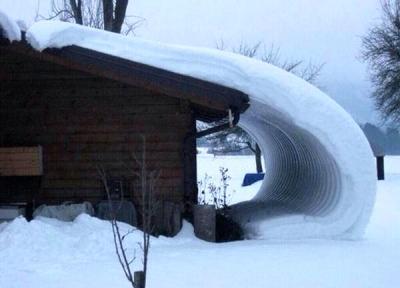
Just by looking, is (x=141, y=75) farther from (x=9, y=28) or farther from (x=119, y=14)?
(x=119, y=14)

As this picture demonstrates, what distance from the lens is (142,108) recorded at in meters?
11.7

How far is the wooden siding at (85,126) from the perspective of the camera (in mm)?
11641

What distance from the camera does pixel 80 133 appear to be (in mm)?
11789

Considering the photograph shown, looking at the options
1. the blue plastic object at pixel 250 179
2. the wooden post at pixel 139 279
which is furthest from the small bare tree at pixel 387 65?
the wooden post at pixel 139 279

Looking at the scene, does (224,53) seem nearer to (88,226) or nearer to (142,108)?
(142,108)

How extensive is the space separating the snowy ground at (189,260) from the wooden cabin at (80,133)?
1.16 meters

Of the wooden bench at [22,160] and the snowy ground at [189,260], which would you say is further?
the wooden bench at [22,160]

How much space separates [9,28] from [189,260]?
4.56m

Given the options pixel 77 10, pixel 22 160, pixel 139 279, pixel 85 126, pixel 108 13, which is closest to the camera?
pixel 139 279

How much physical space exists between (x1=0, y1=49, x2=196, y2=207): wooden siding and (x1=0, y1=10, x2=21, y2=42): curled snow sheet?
1421mm

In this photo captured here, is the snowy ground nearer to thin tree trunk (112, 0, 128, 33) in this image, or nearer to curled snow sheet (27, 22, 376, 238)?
curled snow sheet (27, 22, 376, 238)

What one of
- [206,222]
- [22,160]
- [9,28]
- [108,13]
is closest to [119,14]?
[108,13]

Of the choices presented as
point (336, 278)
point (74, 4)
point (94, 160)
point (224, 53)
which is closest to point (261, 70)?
point (224, 53)

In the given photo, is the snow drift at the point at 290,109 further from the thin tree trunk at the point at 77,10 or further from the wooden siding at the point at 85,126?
the thin tree trunk at the point at 77,10
